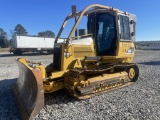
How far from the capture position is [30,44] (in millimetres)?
24828

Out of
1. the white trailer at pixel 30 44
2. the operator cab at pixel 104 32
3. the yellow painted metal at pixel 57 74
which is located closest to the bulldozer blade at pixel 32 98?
the yellow painted metal at pixel 57 74

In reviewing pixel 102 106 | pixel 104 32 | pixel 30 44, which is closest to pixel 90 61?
pixel 104 32

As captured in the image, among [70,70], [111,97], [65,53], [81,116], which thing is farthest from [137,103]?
[65,53]

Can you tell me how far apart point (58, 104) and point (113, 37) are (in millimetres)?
3166

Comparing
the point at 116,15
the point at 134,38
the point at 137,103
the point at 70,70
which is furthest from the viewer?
the point at 134,38

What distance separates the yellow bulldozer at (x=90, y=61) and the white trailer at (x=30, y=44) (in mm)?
18926

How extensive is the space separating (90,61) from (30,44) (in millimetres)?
19930

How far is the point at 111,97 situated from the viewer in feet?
18.4

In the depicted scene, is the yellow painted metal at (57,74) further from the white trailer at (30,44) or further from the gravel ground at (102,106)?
the white trailer at (30,44)

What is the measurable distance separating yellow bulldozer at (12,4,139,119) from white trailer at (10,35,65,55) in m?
18.9

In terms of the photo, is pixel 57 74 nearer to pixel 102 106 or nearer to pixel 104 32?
pixel 102 106

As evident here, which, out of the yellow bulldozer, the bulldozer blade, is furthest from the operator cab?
the bulldozer blade

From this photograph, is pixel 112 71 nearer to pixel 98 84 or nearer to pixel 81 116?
pixel 98 84

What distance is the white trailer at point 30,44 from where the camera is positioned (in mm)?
24122
